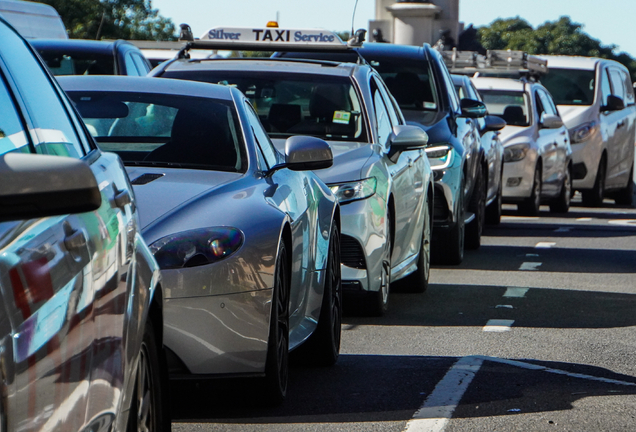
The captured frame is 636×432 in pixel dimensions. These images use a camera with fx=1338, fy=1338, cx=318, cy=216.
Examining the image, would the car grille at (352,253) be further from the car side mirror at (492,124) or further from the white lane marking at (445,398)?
the car side mirror at (492,124)

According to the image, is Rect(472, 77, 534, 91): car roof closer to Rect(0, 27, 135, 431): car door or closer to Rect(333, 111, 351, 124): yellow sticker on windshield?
Rect(333, 111, 351, 124): yellow sticker on windshield

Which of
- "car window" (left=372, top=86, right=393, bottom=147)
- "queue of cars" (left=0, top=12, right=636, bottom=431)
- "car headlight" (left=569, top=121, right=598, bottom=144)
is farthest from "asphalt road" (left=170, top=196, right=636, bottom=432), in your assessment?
"car headlight" (left=569, top=121, right=598, bottom=144)

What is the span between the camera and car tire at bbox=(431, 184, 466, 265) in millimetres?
11945

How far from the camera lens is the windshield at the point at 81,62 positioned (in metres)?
12.7

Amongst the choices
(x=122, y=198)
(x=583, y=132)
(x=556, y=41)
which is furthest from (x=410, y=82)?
(x=556, y=41)

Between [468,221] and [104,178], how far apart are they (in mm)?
9901

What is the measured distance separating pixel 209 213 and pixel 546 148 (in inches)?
544

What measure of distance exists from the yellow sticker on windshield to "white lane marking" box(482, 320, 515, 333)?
1.73m

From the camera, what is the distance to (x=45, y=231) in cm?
266

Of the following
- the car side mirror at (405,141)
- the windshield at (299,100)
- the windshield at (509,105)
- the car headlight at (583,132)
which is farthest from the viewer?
the car headlight at (583,132)

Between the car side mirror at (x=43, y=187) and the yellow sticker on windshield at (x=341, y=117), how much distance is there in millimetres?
6907

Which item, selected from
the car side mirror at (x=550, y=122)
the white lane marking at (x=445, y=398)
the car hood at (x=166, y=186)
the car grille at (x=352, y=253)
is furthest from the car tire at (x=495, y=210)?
the car hood at (x=166, y=186)

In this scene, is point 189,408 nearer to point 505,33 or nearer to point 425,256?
point 425,256

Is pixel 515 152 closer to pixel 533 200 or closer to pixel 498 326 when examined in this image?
pixel 533 200
